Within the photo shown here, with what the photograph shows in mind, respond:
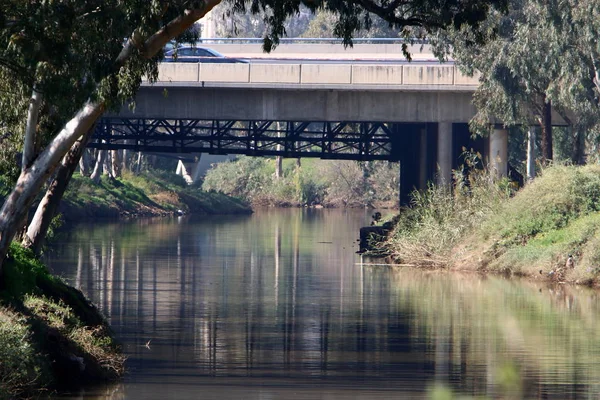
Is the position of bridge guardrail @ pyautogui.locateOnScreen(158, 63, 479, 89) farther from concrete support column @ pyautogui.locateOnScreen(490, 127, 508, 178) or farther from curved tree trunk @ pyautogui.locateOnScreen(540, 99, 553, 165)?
curved tree trunk @ pyautogui.locateOnScreen(540, 99, 553, 165)

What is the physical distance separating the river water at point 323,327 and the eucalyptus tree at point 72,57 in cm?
350

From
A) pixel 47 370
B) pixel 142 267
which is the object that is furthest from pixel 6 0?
pixel 142 267

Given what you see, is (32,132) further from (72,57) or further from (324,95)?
(324,95)

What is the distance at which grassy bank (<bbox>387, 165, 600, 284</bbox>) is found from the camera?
1253 inches

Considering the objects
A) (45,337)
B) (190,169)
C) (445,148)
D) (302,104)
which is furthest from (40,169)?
(190,169)

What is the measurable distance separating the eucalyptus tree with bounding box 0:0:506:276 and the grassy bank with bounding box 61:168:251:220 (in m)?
43.4

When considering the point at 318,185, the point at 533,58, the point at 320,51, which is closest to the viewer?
the point at 533,58

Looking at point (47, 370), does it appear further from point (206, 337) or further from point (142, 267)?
point (142, 267)

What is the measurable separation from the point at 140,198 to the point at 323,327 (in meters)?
49.9

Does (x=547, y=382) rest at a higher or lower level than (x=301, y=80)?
lower

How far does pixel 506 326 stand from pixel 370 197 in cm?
6520

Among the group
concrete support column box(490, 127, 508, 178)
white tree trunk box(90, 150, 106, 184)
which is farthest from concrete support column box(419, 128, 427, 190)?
white tree trunk box(90, 150, 106, 184)

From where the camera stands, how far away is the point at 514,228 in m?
34.4

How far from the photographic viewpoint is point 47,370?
51.0 ft
